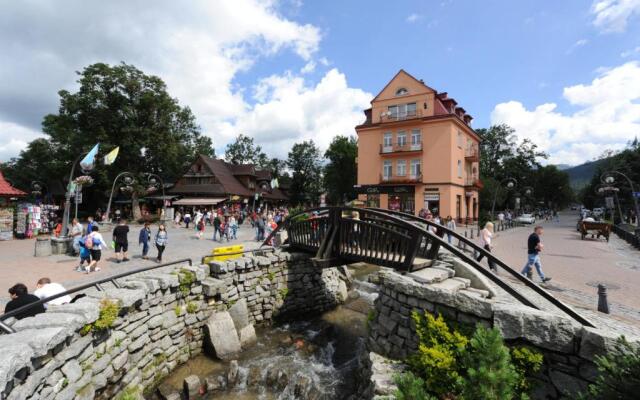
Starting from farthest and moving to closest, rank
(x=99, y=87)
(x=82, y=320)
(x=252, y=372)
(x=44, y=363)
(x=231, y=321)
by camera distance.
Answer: (x=99, y=87) → (x=231, y=321) → (x=252, y=372) → (x=82, y=320) → (x=44, y=363)

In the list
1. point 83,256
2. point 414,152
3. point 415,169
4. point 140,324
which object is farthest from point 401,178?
point 140,324

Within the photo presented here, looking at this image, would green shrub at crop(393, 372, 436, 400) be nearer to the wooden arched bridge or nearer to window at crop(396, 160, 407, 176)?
the wooden arched bridge

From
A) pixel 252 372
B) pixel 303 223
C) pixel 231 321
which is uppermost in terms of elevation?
pixel 303 223

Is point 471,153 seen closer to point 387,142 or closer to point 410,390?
point 387,142

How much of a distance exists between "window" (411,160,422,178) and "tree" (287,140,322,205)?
30374 mm

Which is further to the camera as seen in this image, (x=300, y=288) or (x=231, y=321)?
A: (x=300, y=288)

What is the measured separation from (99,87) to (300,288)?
33850 mm

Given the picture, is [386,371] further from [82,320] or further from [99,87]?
[99,87]

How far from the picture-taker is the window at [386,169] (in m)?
31.2

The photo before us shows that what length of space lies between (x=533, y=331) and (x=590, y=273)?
345 inches

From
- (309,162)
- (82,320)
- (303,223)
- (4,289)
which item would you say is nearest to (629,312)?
(303,223)

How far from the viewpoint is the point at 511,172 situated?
49.6 m

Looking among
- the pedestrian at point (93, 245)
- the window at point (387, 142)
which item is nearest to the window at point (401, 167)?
the window at point (387, 142)

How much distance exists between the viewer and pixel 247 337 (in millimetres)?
7645
